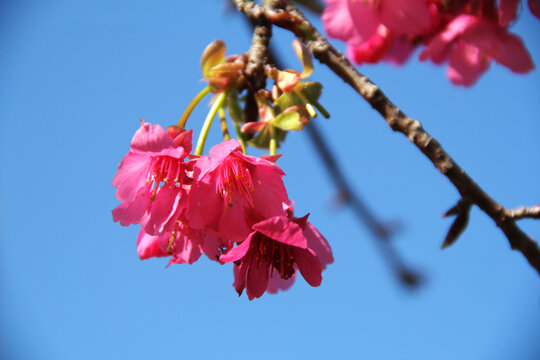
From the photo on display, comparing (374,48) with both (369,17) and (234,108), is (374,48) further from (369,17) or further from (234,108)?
(234,108)

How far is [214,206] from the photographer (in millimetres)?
761

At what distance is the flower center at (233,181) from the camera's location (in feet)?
2.59

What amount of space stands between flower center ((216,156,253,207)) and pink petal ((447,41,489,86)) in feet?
1.83

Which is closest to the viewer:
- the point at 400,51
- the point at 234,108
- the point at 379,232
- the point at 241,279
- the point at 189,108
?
the point at 241,279

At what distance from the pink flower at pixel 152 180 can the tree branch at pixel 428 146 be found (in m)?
0.29

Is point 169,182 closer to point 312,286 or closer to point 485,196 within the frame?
point 312,286

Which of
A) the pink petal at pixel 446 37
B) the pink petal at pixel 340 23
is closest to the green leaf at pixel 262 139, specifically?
the pink petal at pixel 340 23

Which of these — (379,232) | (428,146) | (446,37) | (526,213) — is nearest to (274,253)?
(428,146)

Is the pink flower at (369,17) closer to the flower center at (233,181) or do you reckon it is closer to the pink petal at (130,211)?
the flower center at (233,181)

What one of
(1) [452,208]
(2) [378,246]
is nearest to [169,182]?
Answer: (1) [452,208]

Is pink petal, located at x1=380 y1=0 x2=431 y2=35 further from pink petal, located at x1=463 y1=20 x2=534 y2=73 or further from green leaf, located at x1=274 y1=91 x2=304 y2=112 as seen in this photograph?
green leaf, located at x1=274 y1=91 x2=304 y2=112

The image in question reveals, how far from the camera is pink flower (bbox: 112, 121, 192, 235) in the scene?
0.75 meters

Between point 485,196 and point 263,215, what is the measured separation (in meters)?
0.38

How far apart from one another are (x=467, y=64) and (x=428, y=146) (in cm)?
42
